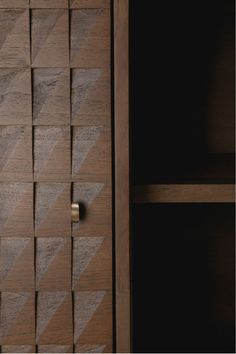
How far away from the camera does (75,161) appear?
969 mm

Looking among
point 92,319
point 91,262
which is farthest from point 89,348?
point 91,262

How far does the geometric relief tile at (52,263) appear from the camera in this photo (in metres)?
0.98

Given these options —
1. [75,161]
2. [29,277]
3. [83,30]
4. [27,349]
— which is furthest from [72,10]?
[27,349]

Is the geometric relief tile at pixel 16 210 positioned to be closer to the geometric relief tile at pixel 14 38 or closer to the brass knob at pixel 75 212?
the brass knob at pixel 75 212

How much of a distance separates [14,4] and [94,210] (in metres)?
0.37

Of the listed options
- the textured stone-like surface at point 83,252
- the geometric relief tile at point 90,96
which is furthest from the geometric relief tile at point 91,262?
the geometric relief tile at point 90,96

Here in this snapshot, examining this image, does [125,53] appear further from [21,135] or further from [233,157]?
[233,157]

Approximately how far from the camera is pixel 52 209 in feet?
3.20

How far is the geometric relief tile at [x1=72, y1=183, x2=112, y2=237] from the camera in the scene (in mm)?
979

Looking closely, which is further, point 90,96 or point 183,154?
point 183,154

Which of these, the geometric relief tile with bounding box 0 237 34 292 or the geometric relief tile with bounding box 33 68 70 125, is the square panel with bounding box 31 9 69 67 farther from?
the geometric relief tile with bounding box 0 237 34 292

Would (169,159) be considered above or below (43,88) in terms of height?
below

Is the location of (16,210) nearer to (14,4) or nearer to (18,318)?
(18,318)

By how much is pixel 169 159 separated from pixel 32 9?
50 centimetres
